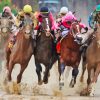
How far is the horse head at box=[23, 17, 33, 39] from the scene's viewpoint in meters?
13.7

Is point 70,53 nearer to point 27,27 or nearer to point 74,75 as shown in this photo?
point 74,75

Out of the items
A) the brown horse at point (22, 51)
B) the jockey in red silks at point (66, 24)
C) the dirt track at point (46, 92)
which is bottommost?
the dirt track at point (46, 92)

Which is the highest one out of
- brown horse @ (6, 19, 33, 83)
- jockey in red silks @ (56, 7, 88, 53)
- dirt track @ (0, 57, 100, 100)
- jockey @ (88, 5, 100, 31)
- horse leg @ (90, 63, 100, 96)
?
jockey @ (88, 5, 100, 31)

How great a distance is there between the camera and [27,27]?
13.7 meters

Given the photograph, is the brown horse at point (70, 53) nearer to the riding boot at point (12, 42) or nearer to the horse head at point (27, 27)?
the horse head at point (27, 27)

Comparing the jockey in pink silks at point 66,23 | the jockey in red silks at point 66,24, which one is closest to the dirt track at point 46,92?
the jockey in red silks at point 66,24

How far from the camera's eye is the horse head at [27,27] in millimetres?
13659

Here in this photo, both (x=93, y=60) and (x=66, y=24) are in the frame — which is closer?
(x=93, y=60)

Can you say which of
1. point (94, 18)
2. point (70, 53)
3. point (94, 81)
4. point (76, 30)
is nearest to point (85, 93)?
point (94, 81)

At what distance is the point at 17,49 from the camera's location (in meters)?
14.2

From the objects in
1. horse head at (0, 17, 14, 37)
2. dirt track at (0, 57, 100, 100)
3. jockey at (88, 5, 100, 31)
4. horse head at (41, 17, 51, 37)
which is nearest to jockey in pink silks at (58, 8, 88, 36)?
jockey at (88, 5, 100, 31)

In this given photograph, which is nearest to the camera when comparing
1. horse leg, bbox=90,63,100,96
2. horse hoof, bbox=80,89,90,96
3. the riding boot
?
horse leg, bbox=90,63,100,96

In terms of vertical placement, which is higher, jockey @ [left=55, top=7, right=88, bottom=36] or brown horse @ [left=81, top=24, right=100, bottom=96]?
jockey @ [left=55, top=7, right=88, bottom=36]

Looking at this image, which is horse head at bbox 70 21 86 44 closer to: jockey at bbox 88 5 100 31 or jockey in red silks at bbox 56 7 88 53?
jockey at bbox 88 5 100 31
